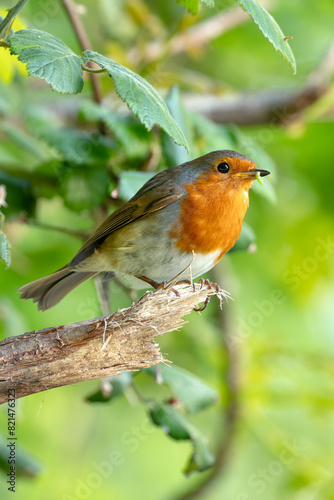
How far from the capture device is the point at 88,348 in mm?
2076

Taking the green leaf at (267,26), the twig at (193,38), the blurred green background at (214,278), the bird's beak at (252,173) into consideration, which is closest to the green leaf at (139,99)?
the green leaf at (267,26)

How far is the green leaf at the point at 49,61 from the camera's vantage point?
67.8 inches

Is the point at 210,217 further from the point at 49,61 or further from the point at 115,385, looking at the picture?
the point at 49,61

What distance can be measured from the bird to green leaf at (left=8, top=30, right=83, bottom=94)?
1119 millimetres

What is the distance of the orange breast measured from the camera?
2.78m

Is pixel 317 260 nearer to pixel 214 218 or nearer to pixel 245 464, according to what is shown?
pixel 245 464

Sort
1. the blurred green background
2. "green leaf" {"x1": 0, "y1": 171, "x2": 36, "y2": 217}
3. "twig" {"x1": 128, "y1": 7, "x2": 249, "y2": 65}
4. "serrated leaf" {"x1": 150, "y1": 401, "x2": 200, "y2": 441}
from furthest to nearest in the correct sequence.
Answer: "twig" {"x1": 128, "y1": 7, "x2": 249, "y2": 65}, the blurred green background, "green leaf" {"x1": 0, "y1": 171, "x2": 36, "y2": 217}, "serrated leaf" {"x1": 150, "y1": 401, "x2": 200, "y2": 441}

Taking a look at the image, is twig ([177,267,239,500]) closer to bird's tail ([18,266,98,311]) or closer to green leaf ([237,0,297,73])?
bird's tail ([18,266,98,311])

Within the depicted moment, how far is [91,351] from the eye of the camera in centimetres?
208

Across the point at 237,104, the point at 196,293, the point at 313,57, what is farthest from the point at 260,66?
the point at 196,293

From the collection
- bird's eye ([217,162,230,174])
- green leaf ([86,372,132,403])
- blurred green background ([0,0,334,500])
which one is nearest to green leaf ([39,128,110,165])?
blurred green background ([0,0,334,500])

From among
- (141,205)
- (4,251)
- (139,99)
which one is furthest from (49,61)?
(141,205)

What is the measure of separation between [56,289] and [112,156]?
0.71 metres

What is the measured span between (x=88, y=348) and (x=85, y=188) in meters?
1.24
